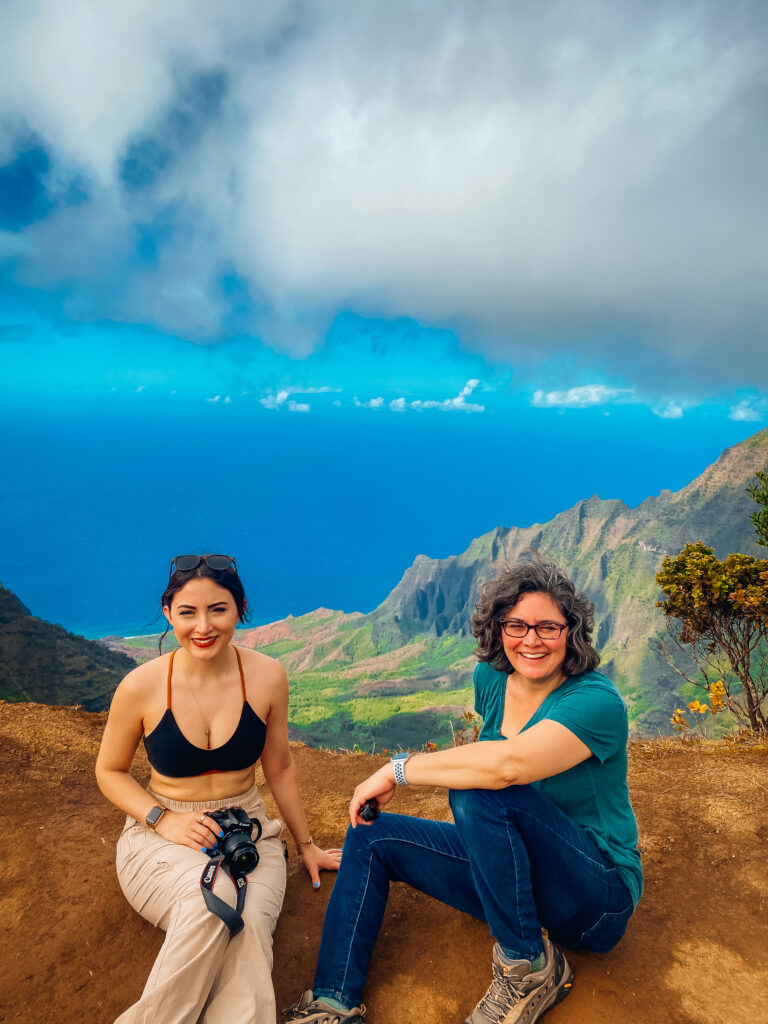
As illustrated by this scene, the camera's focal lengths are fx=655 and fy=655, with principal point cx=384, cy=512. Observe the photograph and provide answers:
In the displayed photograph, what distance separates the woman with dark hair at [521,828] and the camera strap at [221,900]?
1.56 feet

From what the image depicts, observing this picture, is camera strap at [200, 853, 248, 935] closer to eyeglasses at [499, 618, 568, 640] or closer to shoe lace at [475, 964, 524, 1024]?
shoe lace at [475, 964, 524, 1024]

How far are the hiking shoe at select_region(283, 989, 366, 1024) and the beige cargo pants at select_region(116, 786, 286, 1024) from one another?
0.23m

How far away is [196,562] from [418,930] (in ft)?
8.03

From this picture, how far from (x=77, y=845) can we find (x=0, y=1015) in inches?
53.2

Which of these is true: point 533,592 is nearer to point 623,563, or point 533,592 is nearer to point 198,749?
point 198,749

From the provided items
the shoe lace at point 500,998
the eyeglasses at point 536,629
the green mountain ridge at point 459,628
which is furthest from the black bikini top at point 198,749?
the green mountain ridge at point 459,628

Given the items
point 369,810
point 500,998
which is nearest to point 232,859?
point 369,810

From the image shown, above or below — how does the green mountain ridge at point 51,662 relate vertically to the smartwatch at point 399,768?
below

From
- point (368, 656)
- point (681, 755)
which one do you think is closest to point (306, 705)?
point (368, 656)

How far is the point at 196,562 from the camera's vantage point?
347 centimetres

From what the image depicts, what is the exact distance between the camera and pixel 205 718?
354 cm

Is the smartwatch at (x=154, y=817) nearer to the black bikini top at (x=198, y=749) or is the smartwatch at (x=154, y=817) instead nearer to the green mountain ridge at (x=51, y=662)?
the black bikini top at (x=198, y=749)

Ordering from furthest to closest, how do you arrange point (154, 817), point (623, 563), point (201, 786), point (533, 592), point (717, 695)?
point (623, 563)
point (717, 695)
point (201, 786)
point (154, 817)
point (533, 592)

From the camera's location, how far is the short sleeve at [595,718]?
2.86 m
